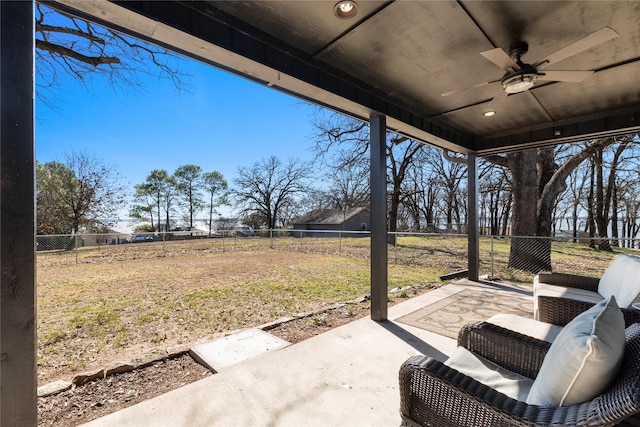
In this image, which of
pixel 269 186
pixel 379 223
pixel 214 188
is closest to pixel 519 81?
pixel 379 223

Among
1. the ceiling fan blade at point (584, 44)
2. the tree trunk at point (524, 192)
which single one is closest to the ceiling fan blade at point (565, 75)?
the ceiling fan blade at point (584, 44)

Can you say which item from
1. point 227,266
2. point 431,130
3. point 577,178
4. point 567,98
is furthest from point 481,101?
point 577,178

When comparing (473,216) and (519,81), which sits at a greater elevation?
(519,81)

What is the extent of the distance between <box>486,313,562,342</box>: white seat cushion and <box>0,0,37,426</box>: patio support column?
9.85 feet

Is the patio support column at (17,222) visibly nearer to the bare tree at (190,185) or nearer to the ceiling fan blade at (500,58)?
the ceiling fan blade at (500,58)

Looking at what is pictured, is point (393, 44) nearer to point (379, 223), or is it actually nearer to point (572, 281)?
point (379, 223)

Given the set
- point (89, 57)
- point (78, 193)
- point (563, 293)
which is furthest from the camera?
point (78, 193)

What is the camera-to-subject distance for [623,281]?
2.63 metres

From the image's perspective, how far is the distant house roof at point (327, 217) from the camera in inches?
1137

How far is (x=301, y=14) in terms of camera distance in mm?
2111

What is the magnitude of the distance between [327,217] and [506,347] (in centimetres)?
2949

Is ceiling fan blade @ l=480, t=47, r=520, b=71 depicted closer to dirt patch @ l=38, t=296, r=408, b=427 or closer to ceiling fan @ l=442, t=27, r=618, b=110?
ceiling fan @ l=442, t=27, r=618, b=110

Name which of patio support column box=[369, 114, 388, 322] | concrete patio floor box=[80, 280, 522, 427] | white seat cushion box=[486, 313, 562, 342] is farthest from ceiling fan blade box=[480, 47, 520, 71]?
concrete patio floor box=[80, 280, 522, 427]

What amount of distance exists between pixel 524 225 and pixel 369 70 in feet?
22.6
